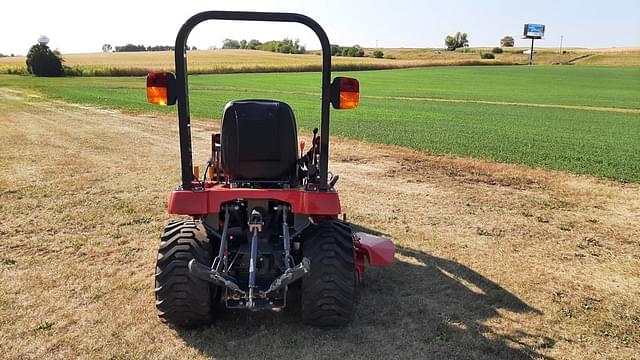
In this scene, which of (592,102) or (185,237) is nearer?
(185,237)

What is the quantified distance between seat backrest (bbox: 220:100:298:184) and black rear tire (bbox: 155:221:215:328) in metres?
0.66

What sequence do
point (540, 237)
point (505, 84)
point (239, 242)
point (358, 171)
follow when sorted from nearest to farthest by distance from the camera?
point (239, 242), point (540, 237), point (358, 171), point (505, 84)

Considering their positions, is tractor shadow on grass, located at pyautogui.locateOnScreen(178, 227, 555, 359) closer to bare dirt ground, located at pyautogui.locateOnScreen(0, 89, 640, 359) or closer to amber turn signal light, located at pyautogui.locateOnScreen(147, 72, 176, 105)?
bare dirt ground, located at pyautogui.locateOnScreen(0, 89, 640, 359)

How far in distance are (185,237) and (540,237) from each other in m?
4.73

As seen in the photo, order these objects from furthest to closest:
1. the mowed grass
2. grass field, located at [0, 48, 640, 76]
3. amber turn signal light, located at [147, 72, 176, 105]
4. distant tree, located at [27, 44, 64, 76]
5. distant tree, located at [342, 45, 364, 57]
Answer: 1. distant tree, located at [342, 45, 364, 57]
2. grass field, located at [0, 48, 640, 76]
3. distant tree, located at [27, 44, 64, 76]
4. the mowed grass
5. amber turn signal light, located at [147, 72, 176, 105]

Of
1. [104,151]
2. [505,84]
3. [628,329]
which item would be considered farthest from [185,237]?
[505,84]

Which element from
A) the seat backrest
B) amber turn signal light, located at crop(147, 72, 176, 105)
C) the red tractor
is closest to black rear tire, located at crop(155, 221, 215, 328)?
the red tractor

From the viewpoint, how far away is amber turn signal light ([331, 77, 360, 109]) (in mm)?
3773

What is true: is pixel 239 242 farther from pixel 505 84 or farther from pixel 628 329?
pixel 505 84

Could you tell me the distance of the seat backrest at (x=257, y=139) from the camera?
162 inches

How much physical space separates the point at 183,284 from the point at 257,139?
4.03 ft

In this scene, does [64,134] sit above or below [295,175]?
below

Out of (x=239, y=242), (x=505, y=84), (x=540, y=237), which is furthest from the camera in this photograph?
(x=505, y=84)

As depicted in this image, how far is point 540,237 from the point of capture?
267 inches
